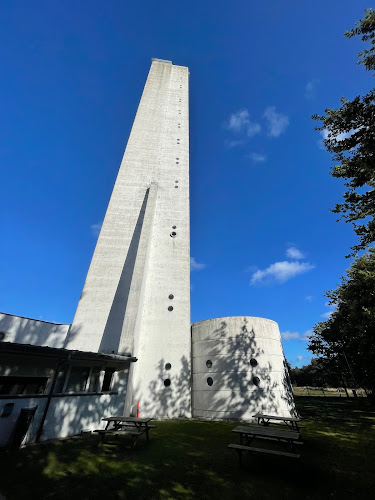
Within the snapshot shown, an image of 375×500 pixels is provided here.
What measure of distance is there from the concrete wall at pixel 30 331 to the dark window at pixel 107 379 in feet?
33.5

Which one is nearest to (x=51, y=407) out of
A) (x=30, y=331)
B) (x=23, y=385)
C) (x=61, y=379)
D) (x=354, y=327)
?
(x=61, y=379)

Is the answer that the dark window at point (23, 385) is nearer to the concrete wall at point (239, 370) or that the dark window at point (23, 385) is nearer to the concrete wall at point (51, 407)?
the concrete wall at point (51, 407)

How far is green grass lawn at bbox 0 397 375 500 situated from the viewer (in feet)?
15.6

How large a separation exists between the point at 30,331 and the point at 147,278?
10.2 meters

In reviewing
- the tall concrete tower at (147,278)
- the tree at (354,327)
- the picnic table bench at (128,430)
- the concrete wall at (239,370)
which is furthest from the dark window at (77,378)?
the tree at (354,327)

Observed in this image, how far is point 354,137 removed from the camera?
9109mm

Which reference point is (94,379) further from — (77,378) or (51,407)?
(51,407)

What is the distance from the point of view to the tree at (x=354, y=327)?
740 inches

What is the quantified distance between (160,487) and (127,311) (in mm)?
→ 10613

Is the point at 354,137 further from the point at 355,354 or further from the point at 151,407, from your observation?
the point at 355,354

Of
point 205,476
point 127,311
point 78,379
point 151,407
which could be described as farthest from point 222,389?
point 205,476

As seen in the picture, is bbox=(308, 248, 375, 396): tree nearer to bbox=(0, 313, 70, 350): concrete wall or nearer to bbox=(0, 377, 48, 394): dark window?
bbox=(0, 377, 48, 394): dark window

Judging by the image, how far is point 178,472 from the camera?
5801 millimetres

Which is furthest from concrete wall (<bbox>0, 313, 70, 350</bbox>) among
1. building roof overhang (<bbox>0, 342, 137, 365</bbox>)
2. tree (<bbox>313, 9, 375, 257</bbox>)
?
tree (<bbox>313, 9, 375, 257</bbox>)
